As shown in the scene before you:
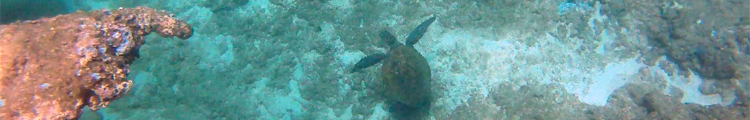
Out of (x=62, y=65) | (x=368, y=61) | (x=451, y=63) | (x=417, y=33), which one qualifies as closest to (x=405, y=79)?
(x=368, y=61)

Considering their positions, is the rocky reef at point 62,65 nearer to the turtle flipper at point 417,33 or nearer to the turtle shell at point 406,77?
the turtle shell at point 406,77

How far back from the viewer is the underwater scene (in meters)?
3.90

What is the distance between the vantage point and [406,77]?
3.52 m

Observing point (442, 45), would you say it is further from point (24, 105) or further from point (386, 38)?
point (24, 105)

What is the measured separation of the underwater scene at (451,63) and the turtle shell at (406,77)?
15 mm

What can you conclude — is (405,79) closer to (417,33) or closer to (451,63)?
(417,33)

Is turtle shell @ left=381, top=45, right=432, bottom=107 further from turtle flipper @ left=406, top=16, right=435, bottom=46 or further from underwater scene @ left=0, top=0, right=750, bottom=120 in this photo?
turtle flipper @ left=406, top=16, right=435, bottom=46

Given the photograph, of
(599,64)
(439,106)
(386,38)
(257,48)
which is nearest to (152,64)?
(257,48)

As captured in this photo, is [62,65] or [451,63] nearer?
[62,65]

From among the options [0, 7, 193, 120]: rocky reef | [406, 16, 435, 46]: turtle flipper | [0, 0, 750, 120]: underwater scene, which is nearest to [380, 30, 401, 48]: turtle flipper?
[0, 0, 750, 120]: underwater scene

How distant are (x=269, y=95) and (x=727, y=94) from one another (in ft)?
16.9

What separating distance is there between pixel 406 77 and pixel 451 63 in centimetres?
100

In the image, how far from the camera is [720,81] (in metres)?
3.95

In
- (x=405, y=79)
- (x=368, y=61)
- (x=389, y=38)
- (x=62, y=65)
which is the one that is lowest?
(x=62, y=65)
